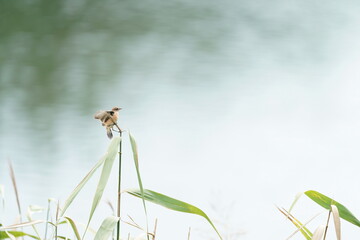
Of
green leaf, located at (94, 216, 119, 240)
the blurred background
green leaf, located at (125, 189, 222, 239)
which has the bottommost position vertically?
green leaf, located at (94, 216, 119, 240)

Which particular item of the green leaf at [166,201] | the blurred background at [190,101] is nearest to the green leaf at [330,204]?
the green leaf at [166,201]

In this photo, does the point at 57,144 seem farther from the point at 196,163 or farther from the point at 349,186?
the point at 349,186

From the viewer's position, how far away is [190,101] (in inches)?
208

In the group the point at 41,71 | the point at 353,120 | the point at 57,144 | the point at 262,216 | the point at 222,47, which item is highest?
the point at 222,47

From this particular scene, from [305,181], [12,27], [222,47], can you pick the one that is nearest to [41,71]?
[12,27]

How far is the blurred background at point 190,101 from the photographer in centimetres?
372

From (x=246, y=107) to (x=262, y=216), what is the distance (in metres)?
1.89

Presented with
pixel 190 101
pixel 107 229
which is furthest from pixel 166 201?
pixel 190 101

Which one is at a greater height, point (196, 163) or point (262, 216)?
point (196, 163)

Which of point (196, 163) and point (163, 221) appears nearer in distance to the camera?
point (163, 221)

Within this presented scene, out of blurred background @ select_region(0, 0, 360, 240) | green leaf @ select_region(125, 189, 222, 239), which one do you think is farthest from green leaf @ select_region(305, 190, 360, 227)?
blurred background @ select_region(0, 0, 360, 240)

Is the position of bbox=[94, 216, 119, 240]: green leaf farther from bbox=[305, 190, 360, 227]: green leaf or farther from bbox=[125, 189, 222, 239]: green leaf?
bbox=[305, 190, 360, 227]: green leaf

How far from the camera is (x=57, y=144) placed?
4410 millimetres

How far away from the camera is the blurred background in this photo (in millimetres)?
3723
